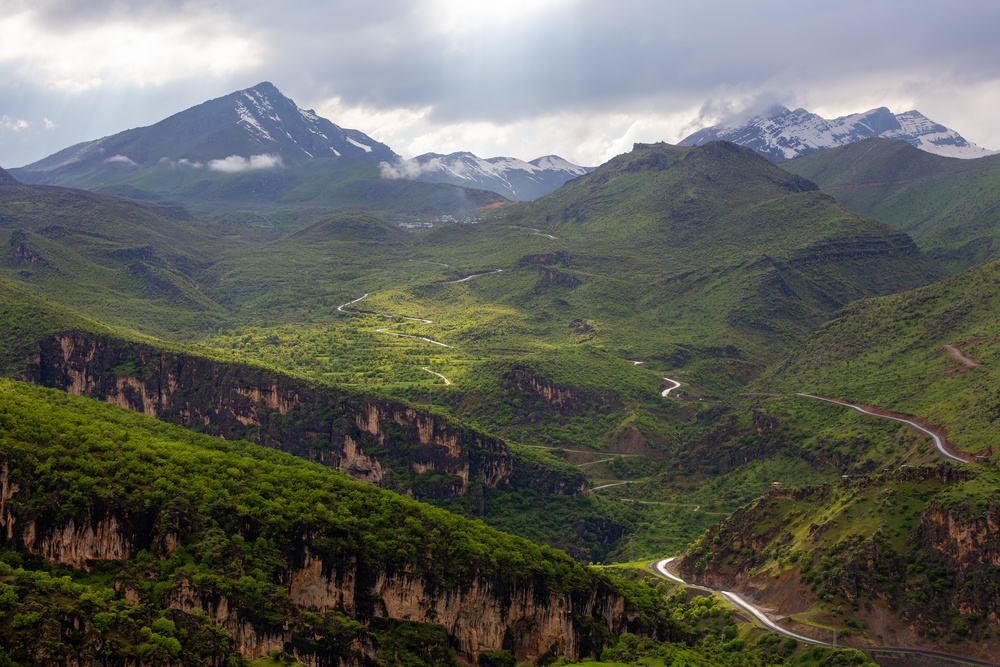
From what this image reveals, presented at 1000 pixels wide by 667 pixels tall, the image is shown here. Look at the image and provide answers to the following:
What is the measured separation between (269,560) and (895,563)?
4660 centimetres

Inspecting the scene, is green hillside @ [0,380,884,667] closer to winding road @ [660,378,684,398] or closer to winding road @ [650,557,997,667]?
winding road @ [650,557,997,667]

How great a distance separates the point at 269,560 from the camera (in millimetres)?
63500

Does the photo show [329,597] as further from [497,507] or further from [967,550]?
[497,507]

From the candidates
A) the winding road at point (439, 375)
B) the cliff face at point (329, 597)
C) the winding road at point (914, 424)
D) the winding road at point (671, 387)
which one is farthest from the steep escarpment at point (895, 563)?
the winding road at point (439, 375)

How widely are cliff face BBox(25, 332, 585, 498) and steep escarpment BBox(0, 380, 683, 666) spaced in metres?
55.7

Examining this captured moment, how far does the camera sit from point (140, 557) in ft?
197

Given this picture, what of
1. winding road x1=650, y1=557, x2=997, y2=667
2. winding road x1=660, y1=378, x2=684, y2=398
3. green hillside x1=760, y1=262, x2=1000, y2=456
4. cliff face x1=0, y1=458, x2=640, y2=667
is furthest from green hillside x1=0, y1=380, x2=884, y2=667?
winding road x1=660, y1=378, x2=684, y2=398

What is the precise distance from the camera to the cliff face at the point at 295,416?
440 feet

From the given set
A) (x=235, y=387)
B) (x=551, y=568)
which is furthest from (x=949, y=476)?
(x=235, y=387)

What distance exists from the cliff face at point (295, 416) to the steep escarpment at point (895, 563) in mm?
43656

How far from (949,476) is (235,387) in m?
83.4

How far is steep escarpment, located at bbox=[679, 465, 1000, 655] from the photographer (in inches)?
3194

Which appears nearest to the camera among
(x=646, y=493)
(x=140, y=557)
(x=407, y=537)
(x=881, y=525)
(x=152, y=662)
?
(x=152, y=662)

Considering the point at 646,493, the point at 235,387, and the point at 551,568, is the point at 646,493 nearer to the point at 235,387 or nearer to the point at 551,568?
the point at 235,387
